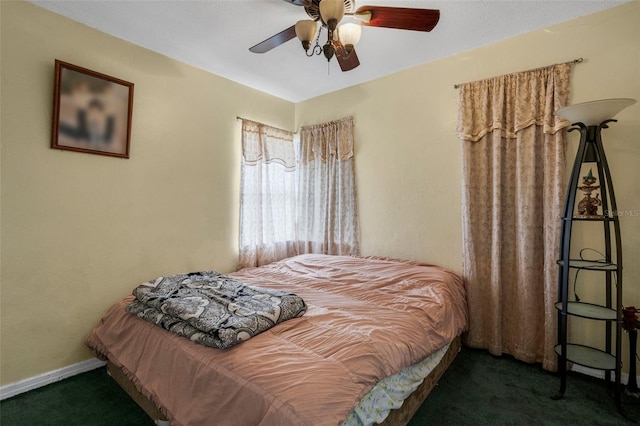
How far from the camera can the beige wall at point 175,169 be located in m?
1.96

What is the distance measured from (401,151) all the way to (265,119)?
1619 mm

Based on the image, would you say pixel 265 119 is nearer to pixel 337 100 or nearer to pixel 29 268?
pixel 337 100

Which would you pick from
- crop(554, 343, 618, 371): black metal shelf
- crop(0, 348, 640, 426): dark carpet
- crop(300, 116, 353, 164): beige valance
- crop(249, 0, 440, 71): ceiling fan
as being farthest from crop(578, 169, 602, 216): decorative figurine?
crop(300, 116, 353, 164): beige valance

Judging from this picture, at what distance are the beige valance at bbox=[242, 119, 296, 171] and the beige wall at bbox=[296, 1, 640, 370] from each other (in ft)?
1.28

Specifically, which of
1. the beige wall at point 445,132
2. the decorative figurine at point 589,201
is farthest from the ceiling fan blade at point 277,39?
the decorative figurine at point 589,201

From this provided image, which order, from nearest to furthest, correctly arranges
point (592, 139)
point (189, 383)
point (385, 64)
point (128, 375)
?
point (189, 383) → point (128, 375) → point (592, 139) → point (385, 64)

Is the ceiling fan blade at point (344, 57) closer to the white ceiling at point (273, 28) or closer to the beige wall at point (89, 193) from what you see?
the white ceiling at point (273, 28)

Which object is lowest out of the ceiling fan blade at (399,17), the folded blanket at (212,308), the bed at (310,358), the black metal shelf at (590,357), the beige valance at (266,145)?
Result: the black metal shelf at (590,357)

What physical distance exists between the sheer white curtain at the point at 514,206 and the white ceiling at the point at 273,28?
1.24 feet

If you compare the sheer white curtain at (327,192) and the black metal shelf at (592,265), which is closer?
the black metal shelf at (592,265)

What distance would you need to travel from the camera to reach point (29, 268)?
197cm

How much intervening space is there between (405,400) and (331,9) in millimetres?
1980

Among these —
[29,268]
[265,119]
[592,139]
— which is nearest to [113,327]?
[29,268]

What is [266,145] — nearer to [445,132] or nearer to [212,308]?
[445,132]
